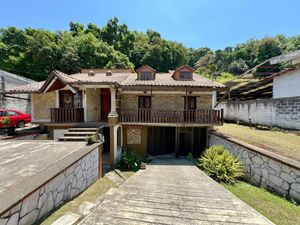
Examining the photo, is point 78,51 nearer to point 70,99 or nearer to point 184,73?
point 70,99

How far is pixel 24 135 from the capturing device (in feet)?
35.1

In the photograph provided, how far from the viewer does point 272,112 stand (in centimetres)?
1280

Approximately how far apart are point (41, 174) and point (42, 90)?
8.67 metres

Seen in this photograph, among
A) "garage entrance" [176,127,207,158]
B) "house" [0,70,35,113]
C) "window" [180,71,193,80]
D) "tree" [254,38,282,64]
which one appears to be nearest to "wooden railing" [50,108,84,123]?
"house" [0,70,35,113]

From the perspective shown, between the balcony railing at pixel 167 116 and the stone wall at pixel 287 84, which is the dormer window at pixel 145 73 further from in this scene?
the stone wall at pixel 287 84

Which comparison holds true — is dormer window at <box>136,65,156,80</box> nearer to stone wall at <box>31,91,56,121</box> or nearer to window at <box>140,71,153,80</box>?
window at <box>140,71,153,80</box>

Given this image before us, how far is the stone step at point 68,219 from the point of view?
376 centimetres

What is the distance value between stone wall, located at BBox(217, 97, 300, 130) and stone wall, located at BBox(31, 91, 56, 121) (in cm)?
1624

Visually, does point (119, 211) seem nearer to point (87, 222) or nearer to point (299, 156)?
point (87, 222)

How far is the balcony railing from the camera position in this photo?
11.4 m

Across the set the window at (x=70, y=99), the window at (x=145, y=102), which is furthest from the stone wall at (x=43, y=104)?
the window at (x=145, y=102)

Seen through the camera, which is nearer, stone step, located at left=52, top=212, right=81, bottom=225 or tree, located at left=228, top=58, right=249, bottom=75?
stone step, located at left=52, top=212, right=81, bottom=225

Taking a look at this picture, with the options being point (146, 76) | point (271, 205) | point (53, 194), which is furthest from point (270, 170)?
point (146, 76)

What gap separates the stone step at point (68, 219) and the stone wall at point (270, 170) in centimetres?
626
